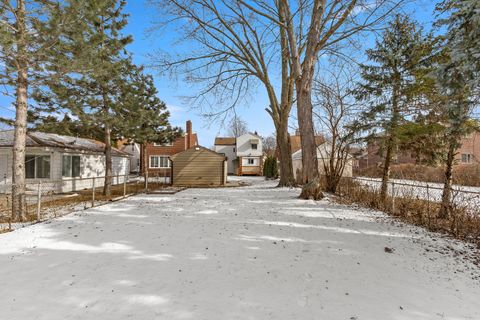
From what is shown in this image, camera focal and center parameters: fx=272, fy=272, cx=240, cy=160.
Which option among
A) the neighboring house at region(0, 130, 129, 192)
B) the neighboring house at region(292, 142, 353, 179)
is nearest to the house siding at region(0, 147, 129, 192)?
the neighboring house at region(0, 130, 129, 192)

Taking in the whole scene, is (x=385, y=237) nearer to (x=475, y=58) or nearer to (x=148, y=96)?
(x=475, y=58)

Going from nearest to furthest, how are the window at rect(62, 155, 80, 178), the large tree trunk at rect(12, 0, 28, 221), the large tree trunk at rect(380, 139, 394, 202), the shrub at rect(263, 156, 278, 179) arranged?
the large tree trunk at rect(12, 0, 28, 221), the large tree trunk at rect(380, 139, 394, 202), the window at rect(62, 155, 80, 178), the shrub at rect(263, 156, 278, 179)

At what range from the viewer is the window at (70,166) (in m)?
16.0

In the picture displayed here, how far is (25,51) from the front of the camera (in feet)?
21.4

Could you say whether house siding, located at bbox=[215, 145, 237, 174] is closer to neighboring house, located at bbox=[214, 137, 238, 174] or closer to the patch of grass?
neighboring house, located at bbox=[214, 137, 238, 174]

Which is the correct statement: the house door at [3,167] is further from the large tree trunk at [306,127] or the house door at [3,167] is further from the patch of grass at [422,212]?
the patch of grass at [422,212]

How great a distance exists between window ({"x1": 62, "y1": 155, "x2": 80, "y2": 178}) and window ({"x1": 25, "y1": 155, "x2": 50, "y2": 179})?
84 centimetres

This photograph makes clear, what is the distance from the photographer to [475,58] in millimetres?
4016

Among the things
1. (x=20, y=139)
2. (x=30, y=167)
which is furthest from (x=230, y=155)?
(x=20, y=139)

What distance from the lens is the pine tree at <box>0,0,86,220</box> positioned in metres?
6.54

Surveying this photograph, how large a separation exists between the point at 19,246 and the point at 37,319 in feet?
9.78

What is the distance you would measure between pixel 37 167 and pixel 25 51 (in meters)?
11.0

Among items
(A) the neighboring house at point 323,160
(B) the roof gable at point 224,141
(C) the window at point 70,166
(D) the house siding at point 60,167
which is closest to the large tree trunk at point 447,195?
(A) the neighboring house at point 323,160

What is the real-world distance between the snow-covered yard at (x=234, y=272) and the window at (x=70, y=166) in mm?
11131
